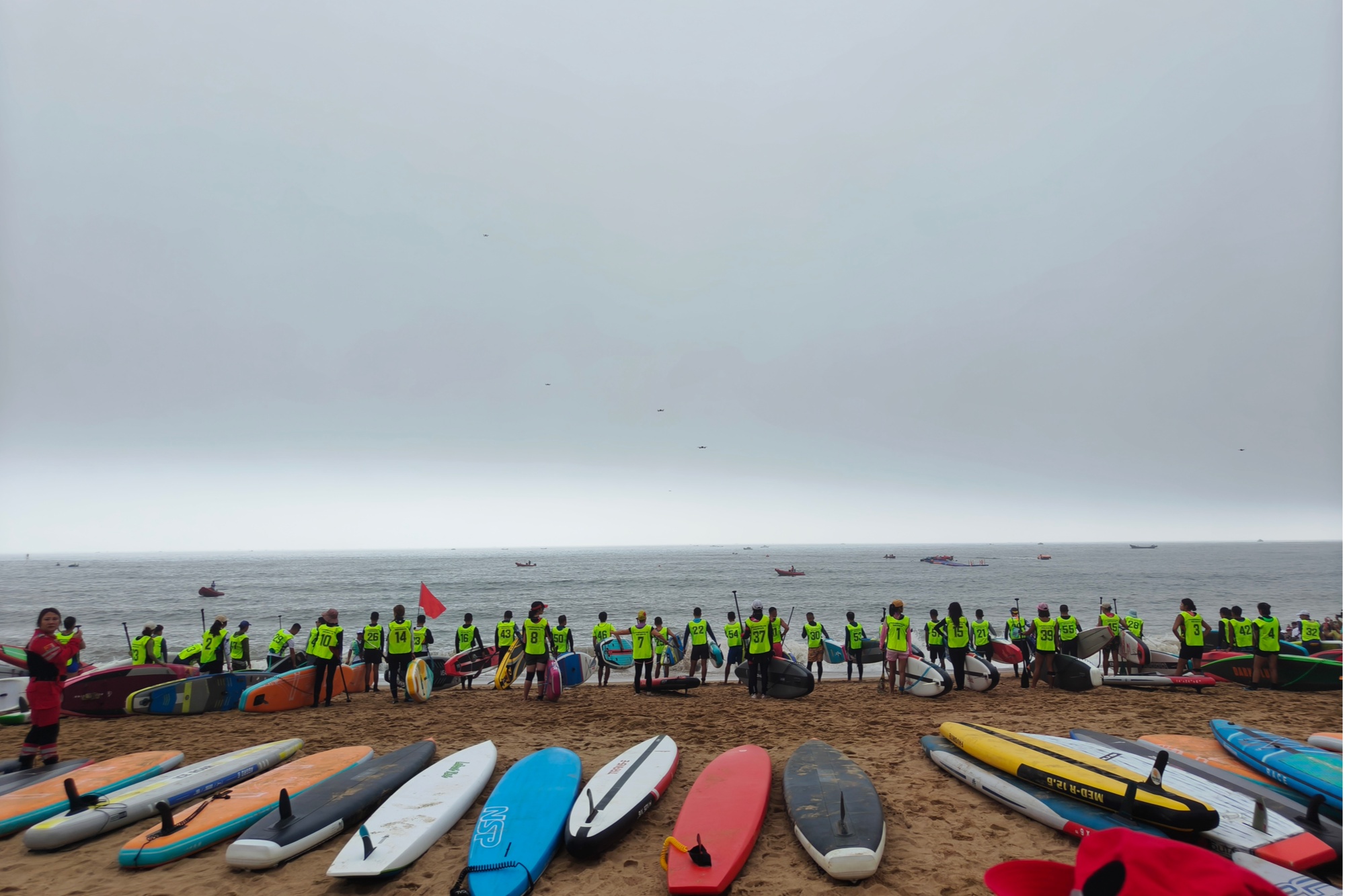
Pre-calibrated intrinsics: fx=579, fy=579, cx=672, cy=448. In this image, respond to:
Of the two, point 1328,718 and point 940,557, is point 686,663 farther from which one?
point 940,557

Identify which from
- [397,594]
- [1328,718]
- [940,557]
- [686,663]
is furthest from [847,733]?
[940,557]

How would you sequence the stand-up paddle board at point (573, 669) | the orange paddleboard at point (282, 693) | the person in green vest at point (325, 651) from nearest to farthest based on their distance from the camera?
the orange paddleboard at point (282, 693) < the person in green vest at point (325, 651) < the stand-up paddle board at point (573, 669)

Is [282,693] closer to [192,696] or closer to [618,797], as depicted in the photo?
[192,696]

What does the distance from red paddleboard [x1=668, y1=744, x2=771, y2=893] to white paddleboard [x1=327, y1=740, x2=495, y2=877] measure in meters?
2.08

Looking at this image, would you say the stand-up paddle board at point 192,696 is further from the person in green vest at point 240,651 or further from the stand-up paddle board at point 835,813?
the stand-up paddle board at point 835,813

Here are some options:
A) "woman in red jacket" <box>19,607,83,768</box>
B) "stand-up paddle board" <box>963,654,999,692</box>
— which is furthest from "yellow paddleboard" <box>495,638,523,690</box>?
"stand-up paddle board" <box>963,654,999,692</box>

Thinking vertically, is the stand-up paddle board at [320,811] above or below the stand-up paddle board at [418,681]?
above

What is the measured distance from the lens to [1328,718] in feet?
26.4

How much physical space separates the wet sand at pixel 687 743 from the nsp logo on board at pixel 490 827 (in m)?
0.24

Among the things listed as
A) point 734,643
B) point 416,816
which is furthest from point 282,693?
point 734,643

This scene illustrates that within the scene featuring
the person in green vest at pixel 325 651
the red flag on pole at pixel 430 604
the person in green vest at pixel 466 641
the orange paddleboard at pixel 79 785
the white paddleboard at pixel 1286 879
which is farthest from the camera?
the red flag on pole at pixel 430 604

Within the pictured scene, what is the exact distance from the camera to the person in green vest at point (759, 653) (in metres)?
10.2

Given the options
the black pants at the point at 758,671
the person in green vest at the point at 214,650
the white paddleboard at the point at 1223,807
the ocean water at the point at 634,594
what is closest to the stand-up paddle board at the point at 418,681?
the person in green vest at the point at 214,650

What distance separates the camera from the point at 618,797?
5.38 m
